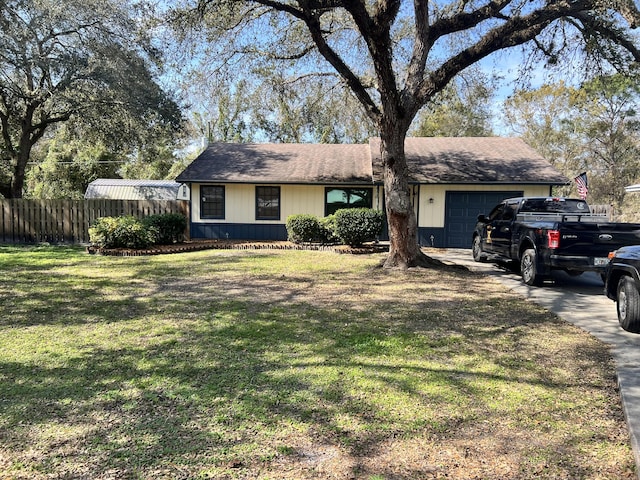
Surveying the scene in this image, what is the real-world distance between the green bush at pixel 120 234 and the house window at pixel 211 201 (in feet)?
12.9

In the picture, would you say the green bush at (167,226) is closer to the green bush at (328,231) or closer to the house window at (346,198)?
the green bush at (328,231)

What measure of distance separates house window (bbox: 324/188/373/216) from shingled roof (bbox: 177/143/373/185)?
0.59 m

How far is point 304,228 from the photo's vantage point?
14.6m

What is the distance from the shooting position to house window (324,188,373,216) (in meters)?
17.0

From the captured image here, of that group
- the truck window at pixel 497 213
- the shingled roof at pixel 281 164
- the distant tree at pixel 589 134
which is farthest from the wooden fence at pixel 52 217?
the distant tree at pixel 589 134

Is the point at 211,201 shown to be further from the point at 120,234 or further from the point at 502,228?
the point at 502,228

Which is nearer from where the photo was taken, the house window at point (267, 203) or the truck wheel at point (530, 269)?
the truck wheel at point (530, 269)

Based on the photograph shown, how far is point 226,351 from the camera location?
4.67 meters

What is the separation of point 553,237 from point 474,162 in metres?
10.00

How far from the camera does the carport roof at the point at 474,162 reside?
51.7ft

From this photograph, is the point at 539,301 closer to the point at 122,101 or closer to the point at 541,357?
the point at 541,357

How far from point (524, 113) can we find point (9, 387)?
4064 centimetres

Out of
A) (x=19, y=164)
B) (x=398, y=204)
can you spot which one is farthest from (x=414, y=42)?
(x=19, y=164)

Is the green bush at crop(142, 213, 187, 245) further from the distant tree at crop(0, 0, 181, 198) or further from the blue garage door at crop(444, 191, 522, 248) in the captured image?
the blue garage door at crop(444, 191, 522, 248)
